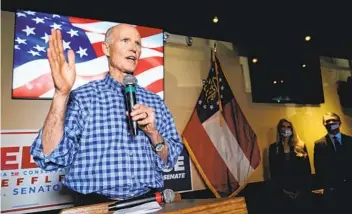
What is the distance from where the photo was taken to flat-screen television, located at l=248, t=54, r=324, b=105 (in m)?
3.23

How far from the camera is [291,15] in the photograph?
2.91 m

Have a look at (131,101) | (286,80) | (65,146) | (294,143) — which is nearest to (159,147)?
(131,101)

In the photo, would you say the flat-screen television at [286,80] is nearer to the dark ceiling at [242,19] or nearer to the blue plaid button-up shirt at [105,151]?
the dark ceiling at [242,19]

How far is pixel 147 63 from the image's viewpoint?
2502 millimetres

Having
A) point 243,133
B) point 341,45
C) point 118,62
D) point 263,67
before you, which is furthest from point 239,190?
point 341,45

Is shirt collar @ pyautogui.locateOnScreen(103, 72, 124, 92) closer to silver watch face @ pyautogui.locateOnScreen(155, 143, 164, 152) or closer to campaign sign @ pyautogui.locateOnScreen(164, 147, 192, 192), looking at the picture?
silver watch face @ pyautogui.locateOnScreen(155, 143, 164, 152)

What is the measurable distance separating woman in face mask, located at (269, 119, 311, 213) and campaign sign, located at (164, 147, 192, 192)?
1.02 meters

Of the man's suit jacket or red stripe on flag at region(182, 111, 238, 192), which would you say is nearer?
red stripe on flag at region(182, 111, 238, 192)

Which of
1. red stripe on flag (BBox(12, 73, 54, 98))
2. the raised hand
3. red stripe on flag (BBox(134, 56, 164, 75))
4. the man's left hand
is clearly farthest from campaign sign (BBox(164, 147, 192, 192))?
the raised hand

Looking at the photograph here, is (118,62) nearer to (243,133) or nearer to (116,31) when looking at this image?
(116,31)

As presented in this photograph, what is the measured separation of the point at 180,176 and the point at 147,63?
112 centimetres

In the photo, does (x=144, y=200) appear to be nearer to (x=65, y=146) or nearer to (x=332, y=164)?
(x=65, y=146)

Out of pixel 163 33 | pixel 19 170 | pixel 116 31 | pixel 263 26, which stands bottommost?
pixel 19 170

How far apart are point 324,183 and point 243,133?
1144mm
